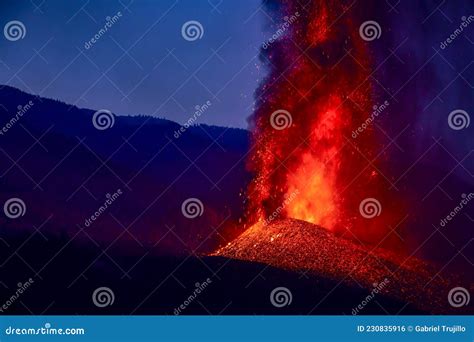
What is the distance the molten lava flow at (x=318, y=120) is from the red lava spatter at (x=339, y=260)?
35.6 inches

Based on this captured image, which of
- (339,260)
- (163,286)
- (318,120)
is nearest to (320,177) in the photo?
(318,120)

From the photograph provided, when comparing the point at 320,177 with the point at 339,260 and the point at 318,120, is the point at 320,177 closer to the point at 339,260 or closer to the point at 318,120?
the point at 318,120

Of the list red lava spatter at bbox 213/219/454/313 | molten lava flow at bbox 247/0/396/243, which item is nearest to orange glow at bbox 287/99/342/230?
molten lava flow at bbox 247/0/396/243

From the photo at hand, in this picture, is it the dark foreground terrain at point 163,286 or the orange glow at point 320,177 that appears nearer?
the dark foreground terrain at point 163,286

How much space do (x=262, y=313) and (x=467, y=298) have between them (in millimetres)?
2372

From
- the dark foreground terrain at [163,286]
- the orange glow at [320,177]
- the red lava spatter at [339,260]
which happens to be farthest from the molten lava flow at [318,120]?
the dark foreground terrain at [163,286]

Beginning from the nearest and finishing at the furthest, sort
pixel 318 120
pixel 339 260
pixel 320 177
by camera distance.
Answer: pixel 339 260 → pixel 318 120 → pixel 320 177

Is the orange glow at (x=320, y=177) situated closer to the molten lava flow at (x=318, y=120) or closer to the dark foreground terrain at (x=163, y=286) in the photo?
the molten lava flow at (x=318, y=120)

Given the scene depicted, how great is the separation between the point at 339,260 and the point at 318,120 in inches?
94.7

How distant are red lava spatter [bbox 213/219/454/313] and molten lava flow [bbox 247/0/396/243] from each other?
35.6 inches

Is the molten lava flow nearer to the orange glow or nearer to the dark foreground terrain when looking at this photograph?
the orange glow

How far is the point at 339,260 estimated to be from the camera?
6.90m

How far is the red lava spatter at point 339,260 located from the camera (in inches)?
257

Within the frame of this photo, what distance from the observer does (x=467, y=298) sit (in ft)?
21.6
